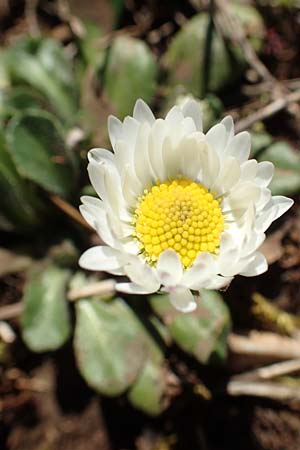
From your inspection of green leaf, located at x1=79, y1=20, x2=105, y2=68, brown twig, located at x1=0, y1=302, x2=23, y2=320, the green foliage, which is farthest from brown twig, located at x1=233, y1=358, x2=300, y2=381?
green leaf, located at x1=79, y1=20, x2=105, y2=68

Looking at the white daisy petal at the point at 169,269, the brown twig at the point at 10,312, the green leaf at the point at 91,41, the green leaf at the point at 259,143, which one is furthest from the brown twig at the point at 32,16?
the white daisy petal at the point at 169,269

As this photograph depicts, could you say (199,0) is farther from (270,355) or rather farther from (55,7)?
(270,355)

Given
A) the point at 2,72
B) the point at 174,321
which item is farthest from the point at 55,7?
the point at 174,321

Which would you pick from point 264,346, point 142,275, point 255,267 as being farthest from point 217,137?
point 264,346

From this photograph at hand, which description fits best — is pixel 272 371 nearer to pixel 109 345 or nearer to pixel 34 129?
pixel 109 345

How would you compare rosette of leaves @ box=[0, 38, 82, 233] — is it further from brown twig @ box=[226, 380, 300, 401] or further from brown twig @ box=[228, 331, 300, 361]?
brown twig @ box=[226, 380, 300, 401]
